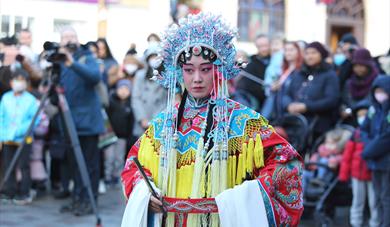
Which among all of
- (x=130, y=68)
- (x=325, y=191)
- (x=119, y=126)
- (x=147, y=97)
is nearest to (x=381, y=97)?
(x=325, y=191)

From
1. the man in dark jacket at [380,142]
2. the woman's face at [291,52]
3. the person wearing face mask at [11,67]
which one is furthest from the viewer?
the woman's face at [291,52]

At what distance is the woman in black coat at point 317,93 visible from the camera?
8.88 meters

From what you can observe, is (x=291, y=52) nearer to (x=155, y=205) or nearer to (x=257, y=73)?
(x=257, y=73)

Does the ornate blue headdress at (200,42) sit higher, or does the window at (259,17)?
the window at (259,17)

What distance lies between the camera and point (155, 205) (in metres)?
3.76

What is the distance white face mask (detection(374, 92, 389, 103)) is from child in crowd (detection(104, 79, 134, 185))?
154 inches

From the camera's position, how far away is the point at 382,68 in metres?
9.52

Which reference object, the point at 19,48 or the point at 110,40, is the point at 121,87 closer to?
the point at 19,48

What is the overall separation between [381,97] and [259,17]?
17.5m

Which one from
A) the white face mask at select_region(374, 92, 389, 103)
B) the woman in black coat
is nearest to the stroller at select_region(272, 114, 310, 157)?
the woman in black coat

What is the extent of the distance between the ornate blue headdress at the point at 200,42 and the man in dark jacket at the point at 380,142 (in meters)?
3.80

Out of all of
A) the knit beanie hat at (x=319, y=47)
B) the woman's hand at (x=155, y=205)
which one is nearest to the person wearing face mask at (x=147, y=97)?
the knit beanie hat at (x=319, y=47)

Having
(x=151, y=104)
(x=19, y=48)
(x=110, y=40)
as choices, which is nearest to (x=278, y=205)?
(x=151, y=104)

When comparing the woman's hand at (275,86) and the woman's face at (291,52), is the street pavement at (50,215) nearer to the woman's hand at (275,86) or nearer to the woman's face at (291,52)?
the woman's hand at (275,86)
